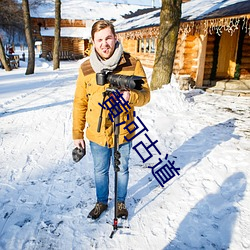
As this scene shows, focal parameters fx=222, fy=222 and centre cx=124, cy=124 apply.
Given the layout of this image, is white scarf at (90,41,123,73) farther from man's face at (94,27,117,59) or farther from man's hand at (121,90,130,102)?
man's hand at (121,90,130,102)

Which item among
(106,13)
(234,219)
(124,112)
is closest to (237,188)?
(234,219)

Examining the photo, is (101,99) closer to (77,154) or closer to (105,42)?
(105,42)

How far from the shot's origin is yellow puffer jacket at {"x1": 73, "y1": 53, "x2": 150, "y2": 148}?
6.46ft

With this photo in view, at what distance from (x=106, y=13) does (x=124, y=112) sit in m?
35.0

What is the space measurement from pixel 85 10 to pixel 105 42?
35825 millimetres

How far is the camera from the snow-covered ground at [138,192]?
2191mm

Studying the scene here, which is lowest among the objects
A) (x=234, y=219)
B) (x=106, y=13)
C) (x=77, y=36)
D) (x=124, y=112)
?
(x=234, y=219)

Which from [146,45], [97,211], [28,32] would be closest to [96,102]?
[97,211]

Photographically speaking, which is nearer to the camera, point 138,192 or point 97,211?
point 97,211

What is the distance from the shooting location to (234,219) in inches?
96.7

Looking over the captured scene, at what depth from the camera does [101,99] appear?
1996mm

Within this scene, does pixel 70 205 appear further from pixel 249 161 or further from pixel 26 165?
pixel 249 161

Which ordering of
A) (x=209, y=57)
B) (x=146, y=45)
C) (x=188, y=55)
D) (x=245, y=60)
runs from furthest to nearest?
1. (x=146, y=45)
2. (x=245, y=60)
3. (x=209, y=57)
4. (x=188, y=55)

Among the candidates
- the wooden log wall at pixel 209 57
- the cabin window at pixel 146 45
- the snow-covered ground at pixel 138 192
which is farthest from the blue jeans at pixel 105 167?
the cabin window at pixel 146 45
